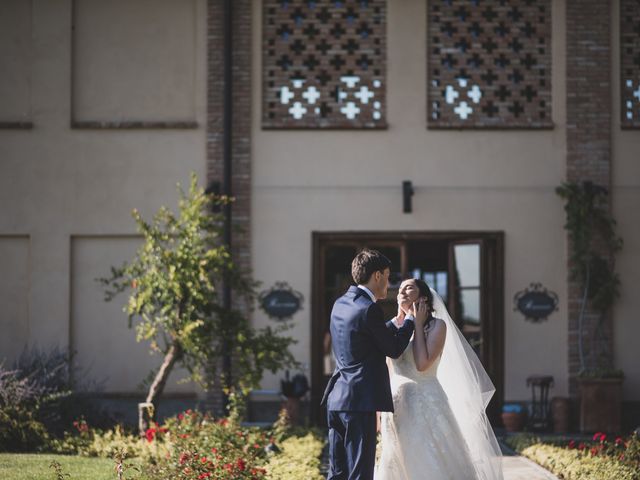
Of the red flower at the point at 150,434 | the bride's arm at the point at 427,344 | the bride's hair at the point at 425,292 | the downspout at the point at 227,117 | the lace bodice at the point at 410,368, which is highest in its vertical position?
the downspout at the point at 227,117

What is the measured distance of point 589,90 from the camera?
1241 centimetres

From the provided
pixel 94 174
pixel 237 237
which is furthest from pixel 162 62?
pixel 237 237

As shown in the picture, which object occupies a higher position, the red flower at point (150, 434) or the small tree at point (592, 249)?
the small tree at point (592, 249)

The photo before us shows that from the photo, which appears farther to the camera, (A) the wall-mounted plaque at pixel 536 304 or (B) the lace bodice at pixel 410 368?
(A) the wall-mounted plaque at pixel 536 304

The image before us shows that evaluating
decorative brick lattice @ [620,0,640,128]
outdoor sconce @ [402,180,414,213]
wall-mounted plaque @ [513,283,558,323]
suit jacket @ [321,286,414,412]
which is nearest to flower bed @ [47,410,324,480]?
suit jacket @ [321,286,414,412]

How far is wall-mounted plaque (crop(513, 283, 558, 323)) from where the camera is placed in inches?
484

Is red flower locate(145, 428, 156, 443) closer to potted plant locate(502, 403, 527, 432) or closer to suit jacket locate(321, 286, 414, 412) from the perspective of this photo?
suit jacket locate(321, 286, 414, 412)

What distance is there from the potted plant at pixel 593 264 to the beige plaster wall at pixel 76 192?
480 cm

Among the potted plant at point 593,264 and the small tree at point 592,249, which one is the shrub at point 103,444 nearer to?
the potted plant at point 593,264

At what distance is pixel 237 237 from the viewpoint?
40.6 ft

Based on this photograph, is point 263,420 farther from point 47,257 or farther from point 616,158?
point 616,158

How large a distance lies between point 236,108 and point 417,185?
2545 millimetres

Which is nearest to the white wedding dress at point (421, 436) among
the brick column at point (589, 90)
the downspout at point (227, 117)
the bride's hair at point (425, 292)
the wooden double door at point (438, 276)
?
the bride's hair at point (425, 292)

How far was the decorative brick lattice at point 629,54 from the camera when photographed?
1248 centimetres
